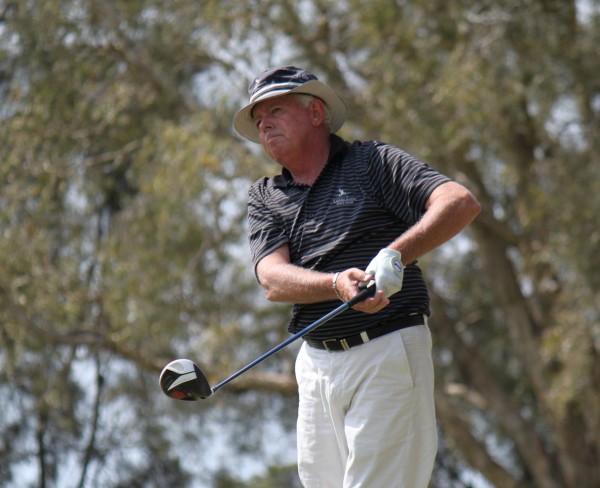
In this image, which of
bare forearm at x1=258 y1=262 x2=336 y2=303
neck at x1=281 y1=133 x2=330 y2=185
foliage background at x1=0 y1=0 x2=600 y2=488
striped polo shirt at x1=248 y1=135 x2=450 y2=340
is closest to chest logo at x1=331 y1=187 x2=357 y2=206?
striped polo shirt at x1=248 y1=135 x2=450 y2=340

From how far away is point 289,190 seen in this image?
4.34 meters

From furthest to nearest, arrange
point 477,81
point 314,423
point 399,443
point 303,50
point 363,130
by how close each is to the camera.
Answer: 1. point 303,50
2. point 363,130
3. point 477,81
4. point 314,423
5. point 399,443

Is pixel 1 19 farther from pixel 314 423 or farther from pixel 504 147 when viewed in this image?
pixel 314 423

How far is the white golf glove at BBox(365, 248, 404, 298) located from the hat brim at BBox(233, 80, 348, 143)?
2.87ft

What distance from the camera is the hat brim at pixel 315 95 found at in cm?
426

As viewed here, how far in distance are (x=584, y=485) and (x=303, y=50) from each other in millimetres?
6297

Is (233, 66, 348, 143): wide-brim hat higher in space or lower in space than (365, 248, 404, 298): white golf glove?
higher

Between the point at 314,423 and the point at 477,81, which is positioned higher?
the point at 314,423

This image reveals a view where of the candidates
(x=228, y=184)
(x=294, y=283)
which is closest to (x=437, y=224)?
(x=294, y=283)

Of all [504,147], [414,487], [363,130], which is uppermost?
[414,487]

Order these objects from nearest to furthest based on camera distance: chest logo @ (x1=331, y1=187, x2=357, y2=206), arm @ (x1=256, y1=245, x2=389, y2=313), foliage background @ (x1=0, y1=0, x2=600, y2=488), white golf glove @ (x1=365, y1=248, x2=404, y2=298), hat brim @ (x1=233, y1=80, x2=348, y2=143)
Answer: white golf glove @ (x1=365, y1=248, x2=404, y2=298) → arm @ (x1=256, y1=245, x2=389, y2=313) → chest logo @ (x1=331, y1=187, x2=357, y2=206) → hat brim @ (x1=233, y1=80, x2=348, y2=143) → foliage background @ (x1=0, y1=0, x2=600, y2=488)

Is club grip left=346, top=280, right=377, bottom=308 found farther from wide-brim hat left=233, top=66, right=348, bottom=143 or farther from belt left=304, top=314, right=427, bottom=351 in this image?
wide-brim hat left=233, top=66, right=348, bottom=143

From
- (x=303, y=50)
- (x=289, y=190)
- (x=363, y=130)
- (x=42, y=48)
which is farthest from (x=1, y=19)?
(x=289, y=190)

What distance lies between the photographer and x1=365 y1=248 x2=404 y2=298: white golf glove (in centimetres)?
358
